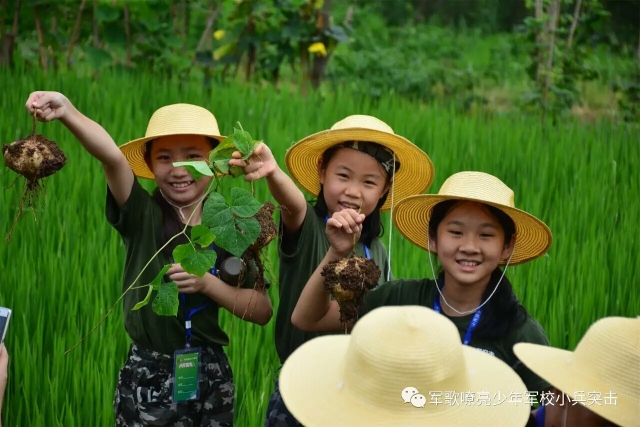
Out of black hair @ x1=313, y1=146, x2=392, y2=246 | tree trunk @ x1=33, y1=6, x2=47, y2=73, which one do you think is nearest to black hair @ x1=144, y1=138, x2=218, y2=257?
black hair @ x1=313, y1=146, x2=392, y2=246

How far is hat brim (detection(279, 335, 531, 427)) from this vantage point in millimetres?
1402

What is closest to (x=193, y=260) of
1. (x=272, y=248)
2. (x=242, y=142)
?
(x=242, y=142)

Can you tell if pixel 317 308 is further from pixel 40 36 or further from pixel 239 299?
pixel 40 36

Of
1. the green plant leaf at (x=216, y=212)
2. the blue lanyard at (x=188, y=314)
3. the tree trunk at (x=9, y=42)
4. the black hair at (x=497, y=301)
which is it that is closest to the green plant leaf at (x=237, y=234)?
the green plant leaf at (x=216, y=212)

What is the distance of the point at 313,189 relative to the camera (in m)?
2.44

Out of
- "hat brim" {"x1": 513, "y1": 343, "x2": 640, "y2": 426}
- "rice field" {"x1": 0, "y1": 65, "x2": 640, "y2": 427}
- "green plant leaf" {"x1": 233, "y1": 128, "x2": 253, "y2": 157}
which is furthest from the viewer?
"rice field" {"x1": 0, "y1": 65, "x2": 640, "y2": 427}

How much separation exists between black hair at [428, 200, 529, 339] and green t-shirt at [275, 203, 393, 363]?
7.7 inches

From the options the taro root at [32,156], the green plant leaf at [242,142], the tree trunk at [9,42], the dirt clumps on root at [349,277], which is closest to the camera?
the dirt clumps on root at [349,277]

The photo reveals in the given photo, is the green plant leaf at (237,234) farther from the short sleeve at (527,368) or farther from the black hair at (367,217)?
the short sleeve at (527,368)

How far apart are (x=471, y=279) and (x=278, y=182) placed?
18.5 inches

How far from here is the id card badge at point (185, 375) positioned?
2.21 metres

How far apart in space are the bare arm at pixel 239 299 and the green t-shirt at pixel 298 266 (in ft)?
0.17

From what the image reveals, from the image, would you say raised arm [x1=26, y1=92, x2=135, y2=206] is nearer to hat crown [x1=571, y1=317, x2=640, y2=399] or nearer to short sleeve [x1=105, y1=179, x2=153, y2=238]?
short sleeve [x1=105, y1=179, x2=153, y2=238]

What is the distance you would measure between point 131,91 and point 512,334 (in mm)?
3967
